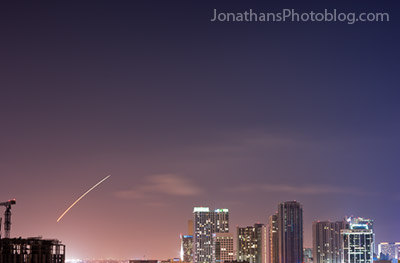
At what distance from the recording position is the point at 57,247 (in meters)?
82.9

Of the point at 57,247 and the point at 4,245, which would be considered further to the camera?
the point at 57,247

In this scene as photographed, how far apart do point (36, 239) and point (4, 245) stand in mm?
5885

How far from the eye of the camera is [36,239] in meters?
81.4

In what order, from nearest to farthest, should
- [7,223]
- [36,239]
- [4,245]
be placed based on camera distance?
[4,245], [36,239], [7,223]

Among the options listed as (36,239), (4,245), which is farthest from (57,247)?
(4,245)

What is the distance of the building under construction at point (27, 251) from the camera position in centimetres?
7600

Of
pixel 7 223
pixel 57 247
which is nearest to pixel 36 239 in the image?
pixel 57 247

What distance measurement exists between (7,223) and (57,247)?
12258 millimetres

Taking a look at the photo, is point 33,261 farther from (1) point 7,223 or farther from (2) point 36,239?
(1) point 7,223

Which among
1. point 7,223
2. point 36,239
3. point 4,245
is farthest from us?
point 7,223

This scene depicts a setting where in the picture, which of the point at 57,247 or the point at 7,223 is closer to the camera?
the point at 57,247

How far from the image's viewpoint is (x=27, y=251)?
8312 cm

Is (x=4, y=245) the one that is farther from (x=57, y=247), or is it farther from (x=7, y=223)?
(x=7, y=223)

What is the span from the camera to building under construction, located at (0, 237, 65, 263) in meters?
76.0
